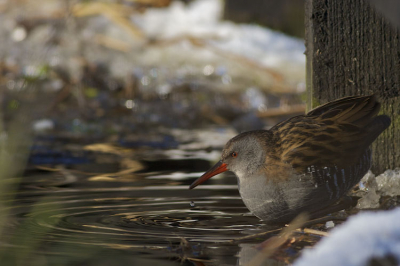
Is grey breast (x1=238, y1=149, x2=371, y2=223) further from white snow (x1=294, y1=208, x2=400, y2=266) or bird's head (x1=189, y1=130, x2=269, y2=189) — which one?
white snow (x1=294, y1=208, x2=400, y2=266)

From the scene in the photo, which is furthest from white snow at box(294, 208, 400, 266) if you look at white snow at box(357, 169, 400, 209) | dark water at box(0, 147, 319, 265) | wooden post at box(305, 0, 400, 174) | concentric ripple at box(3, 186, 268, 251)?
wooden post at box(305, 0, 400, 174)

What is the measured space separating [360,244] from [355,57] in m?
2.20

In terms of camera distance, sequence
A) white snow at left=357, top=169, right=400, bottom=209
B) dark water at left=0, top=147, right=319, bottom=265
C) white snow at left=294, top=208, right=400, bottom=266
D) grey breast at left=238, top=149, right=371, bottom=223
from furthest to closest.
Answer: white snow at left=357, top=169, right=400, bottom=209 < grey breast at left=238, top=149, right=371, bottom=223 < dark water at left=0, top=147, right=319, bottom=265 < white snow at left=294, top=208, right=400, bottom=266

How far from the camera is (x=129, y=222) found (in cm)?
388

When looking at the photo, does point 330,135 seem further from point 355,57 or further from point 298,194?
point 355,57

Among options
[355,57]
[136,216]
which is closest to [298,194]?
[136,216]

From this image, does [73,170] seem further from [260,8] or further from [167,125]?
[260,8]

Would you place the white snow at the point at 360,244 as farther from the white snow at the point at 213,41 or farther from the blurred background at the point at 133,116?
the white snow at the point at 213,41

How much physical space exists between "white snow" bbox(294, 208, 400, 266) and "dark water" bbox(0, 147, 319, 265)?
479 mm

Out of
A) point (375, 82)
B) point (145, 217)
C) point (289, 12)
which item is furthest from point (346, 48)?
point (289, 12)

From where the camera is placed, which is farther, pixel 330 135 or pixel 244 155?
pixel 244 155

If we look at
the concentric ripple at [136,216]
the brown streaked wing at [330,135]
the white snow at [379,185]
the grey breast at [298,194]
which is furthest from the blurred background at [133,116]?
the white snow at [379,185]

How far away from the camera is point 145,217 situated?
13.2 feet

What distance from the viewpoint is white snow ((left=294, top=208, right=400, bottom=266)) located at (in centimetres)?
246
